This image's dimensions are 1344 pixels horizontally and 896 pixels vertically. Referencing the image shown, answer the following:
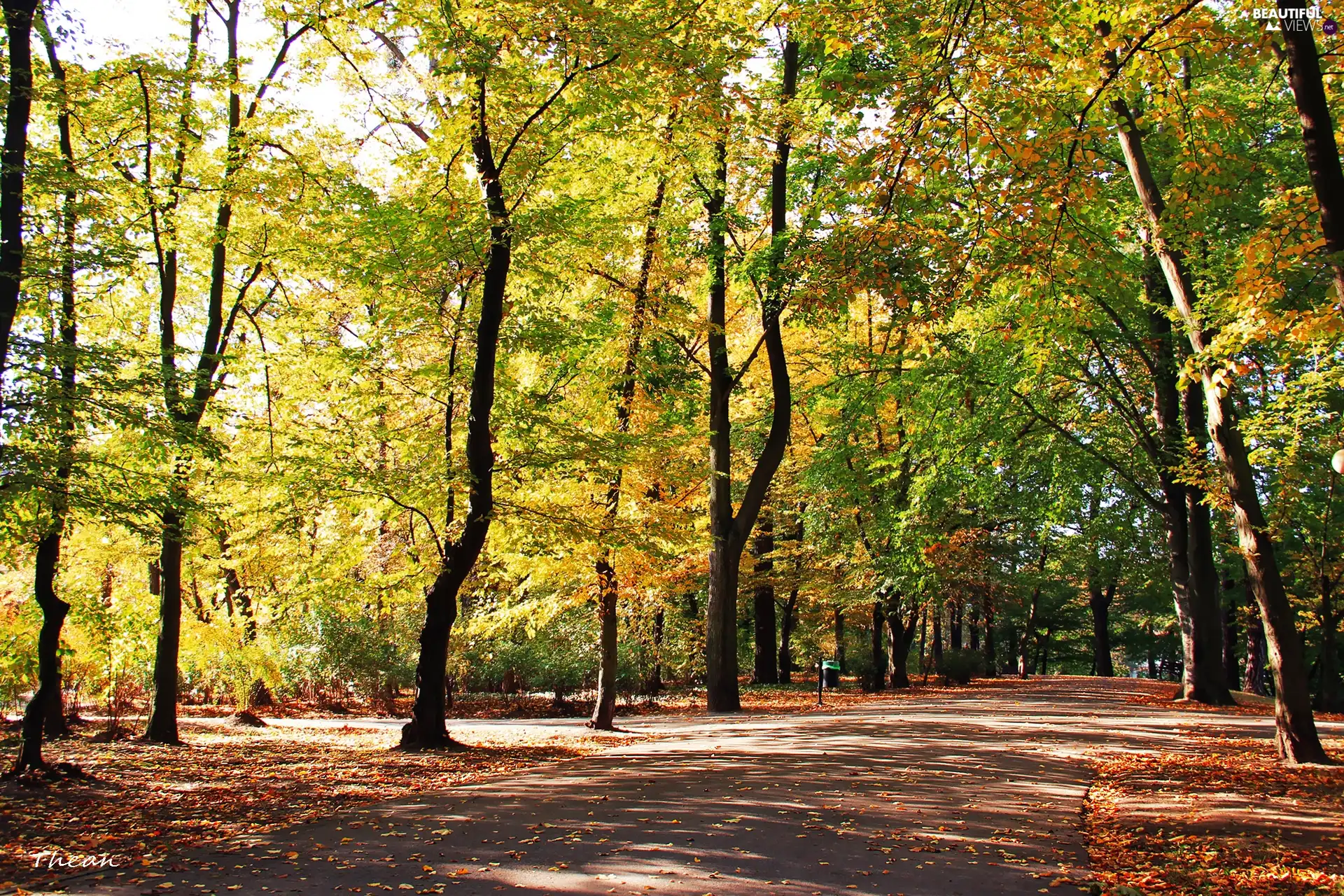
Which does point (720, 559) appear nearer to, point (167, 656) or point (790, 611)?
point (167, 656)

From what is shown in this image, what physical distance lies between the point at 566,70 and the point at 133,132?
5.98 metres

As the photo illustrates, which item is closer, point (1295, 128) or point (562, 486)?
point (562, 486)

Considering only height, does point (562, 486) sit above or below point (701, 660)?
above

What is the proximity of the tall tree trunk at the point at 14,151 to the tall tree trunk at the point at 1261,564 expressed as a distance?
33.9 ft

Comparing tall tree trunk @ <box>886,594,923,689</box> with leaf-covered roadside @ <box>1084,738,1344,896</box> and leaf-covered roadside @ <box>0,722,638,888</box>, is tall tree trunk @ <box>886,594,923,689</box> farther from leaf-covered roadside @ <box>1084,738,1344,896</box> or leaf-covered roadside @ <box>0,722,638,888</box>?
leaf-covered roadside @ <box>1084,738,1344,896</box>

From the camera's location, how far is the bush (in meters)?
31.0

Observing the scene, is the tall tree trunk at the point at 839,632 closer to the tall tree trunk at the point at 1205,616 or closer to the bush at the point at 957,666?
the bush at the point at 957,666

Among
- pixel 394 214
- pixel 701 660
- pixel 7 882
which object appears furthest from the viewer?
pixel 701 660

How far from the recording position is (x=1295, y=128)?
568 inches

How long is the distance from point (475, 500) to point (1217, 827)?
866cm

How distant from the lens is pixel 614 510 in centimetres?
1394

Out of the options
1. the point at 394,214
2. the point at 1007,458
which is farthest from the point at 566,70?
the point at 1007,458

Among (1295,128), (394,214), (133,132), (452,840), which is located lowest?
(452,840)

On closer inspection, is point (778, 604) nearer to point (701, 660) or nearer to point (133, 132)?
point (701, 660)
